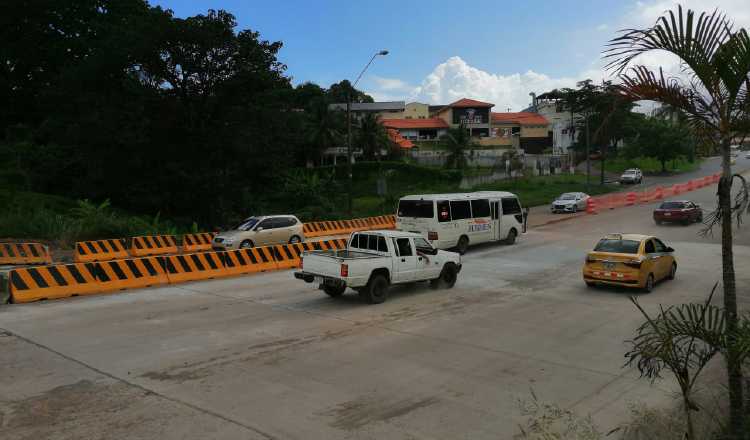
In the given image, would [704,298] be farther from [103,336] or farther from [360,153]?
[360,153]

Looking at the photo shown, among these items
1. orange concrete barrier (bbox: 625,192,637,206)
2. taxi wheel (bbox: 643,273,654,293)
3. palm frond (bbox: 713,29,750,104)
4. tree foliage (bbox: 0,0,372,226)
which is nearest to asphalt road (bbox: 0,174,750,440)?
taxi wheel (bbox: 643,273,654,293)

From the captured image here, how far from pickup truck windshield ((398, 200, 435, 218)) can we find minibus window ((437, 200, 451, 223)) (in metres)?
0.36

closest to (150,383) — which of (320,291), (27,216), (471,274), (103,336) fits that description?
(103,336)

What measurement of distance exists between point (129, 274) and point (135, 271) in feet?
0.64

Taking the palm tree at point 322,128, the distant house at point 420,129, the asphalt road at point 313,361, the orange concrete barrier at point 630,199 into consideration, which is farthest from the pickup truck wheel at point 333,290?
the distant house at point 420,129

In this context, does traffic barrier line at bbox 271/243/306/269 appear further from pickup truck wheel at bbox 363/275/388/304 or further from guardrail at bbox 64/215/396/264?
pickup truck wheel at bbox 363/275/388/304

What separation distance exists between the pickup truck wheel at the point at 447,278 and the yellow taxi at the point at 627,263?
3.59 metres

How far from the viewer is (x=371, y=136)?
70.8 metres

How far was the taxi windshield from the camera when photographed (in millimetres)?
15984

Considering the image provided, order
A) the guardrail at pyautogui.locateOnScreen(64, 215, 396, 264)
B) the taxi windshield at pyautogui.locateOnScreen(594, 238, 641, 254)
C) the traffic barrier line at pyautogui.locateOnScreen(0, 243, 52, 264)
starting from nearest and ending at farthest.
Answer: the taxi windshield at pyautogui.locateOnScreen(594, 238, 641, 254)
the traffic barrier line at pyautogui.locateOnScreen(0, 243, 52, 264)
the guardrail at pyautogui.locateOnScreen(64, 215, 396, 264)

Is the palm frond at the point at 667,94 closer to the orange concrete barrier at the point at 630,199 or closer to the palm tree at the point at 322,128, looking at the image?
the orange concrete barrier at the point at 630,199

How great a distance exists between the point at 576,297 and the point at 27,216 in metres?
24.6

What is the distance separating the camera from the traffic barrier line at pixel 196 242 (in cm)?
2550

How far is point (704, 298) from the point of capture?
15195mm
